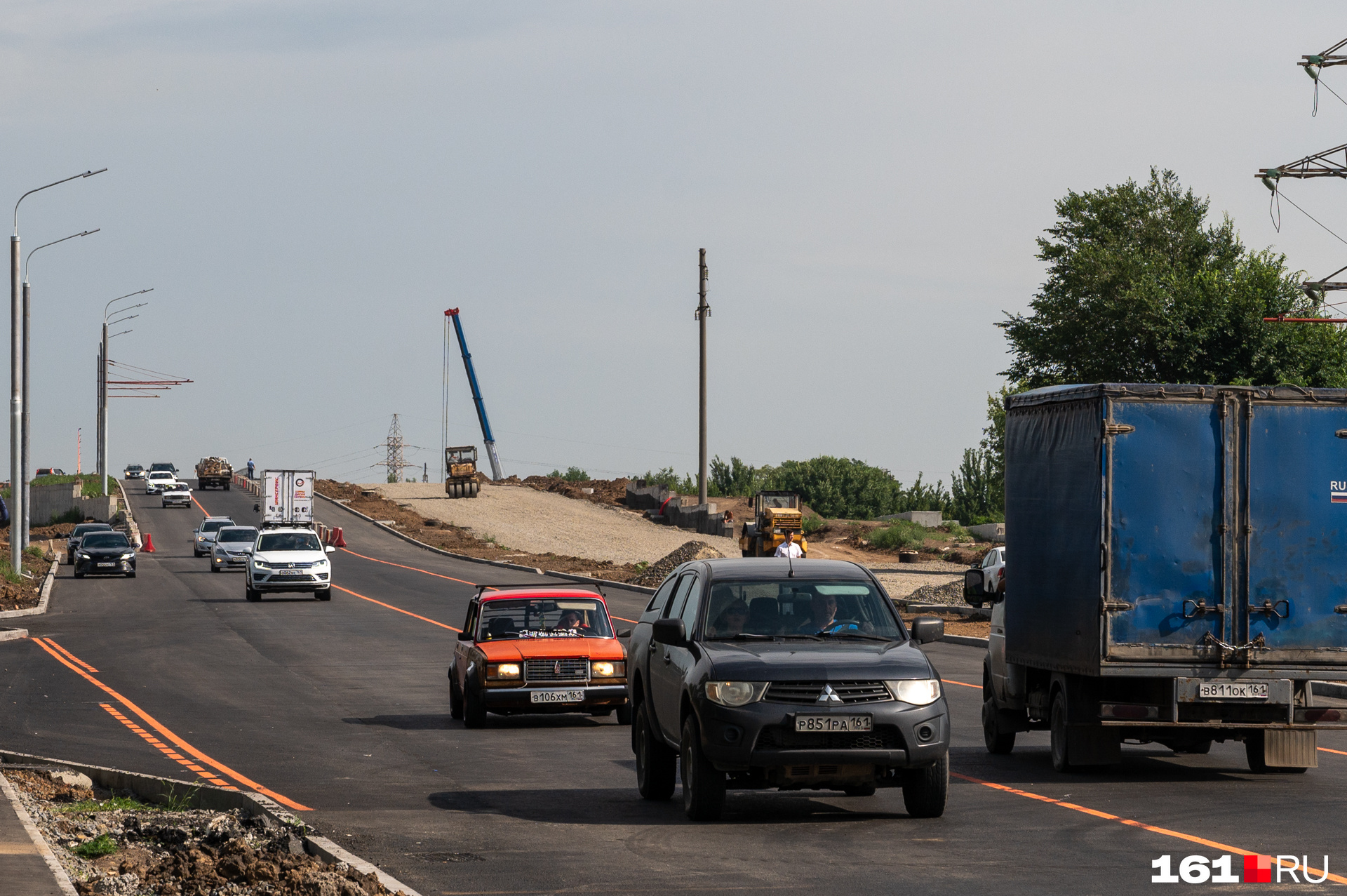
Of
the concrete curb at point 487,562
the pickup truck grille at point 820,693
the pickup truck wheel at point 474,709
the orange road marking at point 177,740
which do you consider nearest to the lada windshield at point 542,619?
the pickup truck wheel at point 474,709

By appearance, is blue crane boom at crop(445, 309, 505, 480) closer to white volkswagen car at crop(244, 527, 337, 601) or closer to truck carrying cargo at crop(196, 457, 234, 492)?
truck carrying cargo at crop(196, 457, 234, 492)

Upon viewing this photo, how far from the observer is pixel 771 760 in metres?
10.6

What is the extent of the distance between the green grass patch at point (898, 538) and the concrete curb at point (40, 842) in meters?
59.5

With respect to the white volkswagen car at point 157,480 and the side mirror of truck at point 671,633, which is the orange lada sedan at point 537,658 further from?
the white volkswagen car at point 157,480

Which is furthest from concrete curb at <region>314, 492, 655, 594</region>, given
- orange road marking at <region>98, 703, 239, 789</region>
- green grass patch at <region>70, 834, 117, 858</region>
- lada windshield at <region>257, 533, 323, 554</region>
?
green grass patch at <region>70, 834, 117, 858</region>

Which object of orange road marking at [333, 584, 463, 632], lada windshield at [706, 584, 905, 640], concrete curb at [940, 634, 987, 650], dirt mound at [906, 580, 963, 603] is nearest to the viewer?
lada windshield at [706, 584, 905, 640]

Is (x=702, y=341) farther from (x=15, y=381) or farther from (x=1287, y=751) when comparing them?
(x=1287, y=751)

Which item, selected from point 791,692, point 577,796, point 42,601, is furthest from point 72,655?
point 791,692

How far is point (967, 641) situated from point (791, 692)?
20.1m

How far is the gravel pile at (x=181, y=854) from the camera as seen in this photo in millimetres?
8461

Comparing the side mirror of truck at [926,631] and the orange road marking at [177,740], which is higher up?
the side mirror of truck at [926,631]

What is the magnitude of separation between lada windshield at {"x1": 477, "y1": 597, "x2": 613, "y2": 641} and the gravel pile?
7.03 metres

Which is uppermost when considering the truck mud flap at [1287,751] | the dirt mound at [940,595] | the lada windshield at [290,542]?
the lada windshield at [290,542]

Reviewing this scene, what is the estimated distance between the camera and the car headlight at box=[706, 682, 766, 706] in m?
10.8
